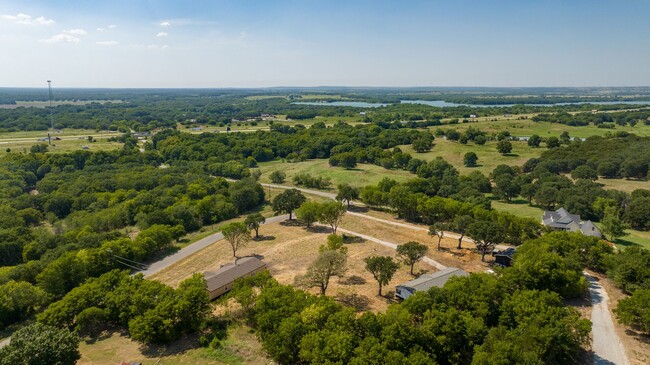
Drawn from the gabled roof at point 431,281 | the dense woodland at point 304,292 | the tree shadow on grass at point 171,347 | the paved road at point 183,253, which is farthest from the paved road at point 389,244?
the tree shadow on grass at point 171,347

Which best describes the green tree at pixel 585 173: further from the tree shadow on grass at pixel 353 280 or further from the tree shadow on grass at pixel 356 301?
the tree shadow on grass at pixel 356 301

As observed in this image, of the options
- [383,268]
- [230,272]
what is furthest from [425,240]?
[230,272]

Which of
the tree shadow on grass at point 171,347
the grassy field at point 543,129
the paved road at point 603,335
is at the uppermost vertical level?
the grassy field at point 543,129

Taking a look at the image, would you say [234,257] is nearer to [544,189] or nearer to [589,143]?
[544,189]

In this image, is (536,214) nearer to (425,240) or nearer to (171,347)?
(425,240)

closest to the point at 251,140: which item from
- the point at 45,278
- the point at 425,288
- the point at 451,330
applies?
the point at 45,278

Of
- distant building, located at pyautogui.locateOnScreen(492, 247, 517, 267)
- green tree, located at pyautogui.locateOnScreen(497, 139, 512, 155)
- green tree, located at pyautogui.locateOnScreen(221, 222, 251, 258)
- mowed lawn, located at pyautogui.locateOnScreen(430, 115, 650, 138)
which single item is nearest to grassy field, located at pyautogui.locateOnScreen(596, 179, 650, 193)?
green tree, located at pyautogui.locateOnScreen(497, 139, 512, 155)

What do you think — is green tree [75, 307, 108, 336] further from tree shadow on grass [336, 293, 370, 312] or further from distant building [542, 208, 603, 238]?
distant building [542, 208, 603, 238]
